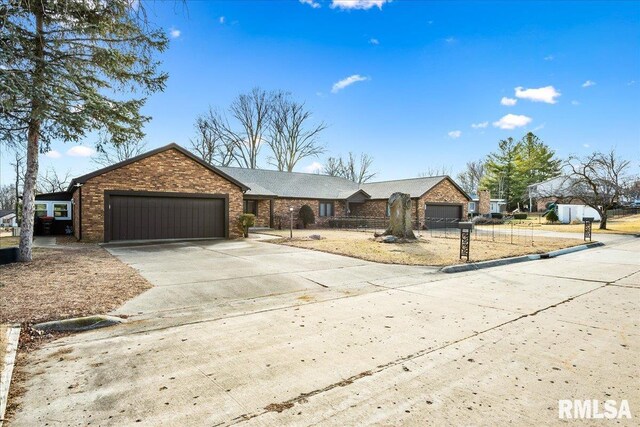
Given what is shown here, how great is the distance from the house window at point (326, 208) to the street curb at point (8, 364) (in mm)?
24129

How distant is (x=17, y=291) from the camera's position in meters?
6.13

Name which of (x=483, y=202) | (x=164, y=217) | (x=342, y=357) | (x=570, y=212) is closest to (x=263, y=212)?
(x=164, y=217)

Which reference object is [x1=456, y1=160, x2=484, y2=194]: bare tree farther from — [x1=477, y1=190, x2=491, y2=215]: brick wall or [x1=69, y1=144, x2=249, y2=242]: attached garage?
[x1=69, y1=144, x2=249, y2=242]: attached garage

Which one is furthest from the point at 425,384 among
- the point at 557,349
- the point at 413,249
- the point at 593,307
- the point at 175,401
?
the point at 413,249

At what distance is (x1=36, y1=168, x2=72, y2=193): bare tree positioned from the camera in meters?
43.3

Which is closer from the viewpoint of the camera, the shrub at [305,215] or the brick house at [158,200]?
the brick house at [158,200]

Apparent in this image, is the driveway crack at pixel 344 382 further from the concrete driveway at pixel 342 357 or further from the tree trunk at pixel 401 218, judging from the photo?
the tree trunk at pixel 401 218

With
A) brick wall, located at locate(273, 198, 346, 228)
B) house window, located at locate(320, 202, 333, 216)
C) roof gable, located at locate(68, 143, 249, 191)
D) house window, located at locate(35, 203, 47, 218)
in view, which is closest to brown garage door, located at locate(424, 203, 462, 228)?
brick wall, located at locate(273, 198, 346, 228)

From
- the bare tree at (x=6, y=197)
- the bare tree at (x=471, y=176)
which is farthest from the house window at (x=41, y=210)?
the bare tree at (x=471, y=176)

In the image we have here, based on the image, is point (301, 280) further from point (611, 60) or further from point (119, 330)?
point (611, 60)

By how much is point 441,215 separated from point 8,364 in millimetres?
27946

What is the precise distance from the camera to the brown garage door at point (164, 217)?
14.9 metres

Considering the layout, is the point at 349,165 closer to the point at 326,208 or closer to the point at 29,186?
the point at 326,208

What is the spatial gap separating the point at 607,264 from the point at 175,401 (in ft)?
41.8
